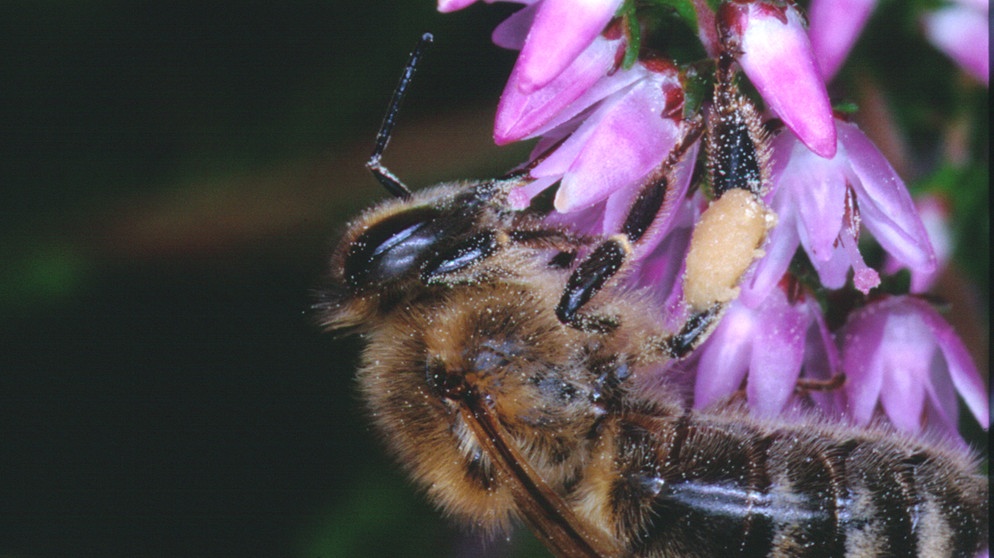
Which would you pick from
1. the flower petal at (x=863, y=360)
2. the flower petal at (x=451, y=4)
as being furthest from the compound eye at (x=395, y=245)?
the flower petal at (x=863, y=360)

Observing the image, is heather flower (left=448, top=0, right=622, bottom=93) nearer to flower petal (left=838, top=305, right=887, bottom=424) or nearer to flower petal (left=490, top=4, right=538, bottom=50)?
flower petal (left=490, top=4, right=538, bottom=50)

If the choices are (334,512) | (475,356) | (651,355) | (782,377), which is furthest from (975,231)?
(334,512)

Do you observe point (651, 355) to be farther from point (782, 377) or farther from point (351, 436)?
point (351, 436)

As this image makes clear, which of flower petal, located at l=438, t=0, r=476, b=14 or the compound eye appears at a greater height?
flower petal, located at l=438, t=0, r=476, b=14

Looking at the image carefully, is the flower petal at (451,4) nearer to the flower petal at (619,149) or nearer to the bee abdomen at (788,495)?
the flower petal at (619,149)

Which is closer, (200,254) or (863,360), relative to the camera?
(863,360)

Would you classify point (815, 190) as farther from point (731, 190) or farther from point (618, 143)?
point (618, 143)

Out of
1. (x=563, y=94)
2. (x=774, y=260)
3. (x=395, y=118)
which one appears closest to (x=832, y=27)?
(x=774, y=260)

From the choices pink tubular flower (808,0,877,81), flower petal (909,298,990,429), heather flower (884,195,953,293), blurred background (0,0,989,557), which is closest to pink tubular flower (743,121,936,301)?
pink tubular flower (808,0,877,81)
